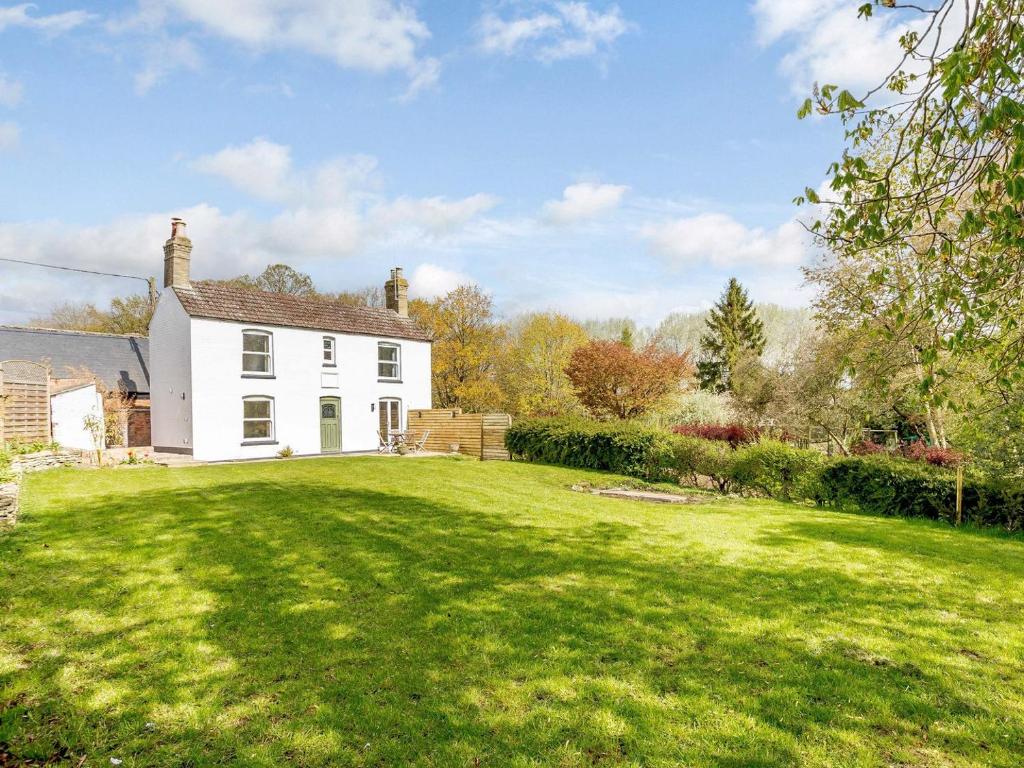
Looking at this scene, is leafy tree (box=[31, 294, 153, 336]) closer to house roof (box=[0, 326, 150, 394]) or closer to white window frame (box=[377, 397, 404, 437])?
house roof (box=[0, 326, 150, 394])

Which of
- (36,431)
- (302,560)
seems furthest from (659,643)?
(36,431)

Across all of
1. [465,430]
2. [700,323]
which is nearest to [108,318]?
[465,430]

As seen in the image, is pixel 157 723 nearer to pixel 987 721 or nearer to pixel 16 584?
pixel 16 584

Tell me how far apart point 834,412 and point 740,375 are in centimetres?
641

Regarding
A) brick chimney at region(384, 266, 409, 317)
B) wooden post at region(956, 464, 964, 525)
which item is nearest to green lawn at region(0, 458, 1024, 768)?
wooden post at region(956, 464, 964, 525)

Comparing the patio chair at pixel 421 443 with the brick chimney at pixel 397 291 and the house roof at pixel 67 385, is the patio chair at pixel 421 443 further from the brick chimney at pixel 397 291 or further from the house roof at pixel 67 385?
the house roof at pixel 67 385

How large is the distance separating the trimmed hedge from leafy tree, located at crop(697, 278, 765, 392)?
126ft

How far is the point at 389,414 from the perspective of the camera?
28.1 metres

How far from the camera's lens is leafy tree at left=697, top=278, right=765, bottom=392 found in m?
51.2

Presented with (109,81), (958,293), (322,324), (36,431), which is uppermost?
(109,81)

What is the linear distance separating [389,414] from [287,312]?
269 inches

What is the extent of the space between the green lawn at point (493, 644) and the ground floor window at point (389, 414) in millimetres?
18362

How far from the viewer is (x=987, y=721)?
13.0 ft

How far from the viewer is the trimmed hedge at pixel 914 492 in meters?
10.9
